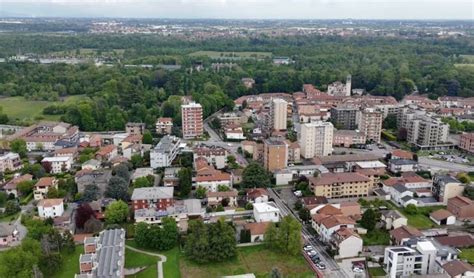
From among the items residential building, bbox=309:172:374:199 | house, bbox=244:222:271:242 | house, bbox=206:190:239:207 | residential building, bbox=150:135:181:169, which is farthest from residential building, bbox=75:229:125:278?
residential building, bbox=309:172:374:199

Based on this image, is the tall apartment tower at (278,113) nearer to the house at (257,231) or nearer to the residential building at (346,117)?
the residential building at (346,117)

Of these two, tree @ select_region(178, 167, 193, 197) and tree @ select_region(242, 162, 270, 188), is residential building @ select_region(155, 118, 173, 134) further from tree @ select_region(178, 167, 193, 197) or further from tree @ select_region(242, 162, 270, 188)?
tree @ select_region(242, 162, 270, 188)

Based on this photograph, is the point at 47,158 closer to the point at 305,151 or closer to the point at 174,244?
the point at 174,244

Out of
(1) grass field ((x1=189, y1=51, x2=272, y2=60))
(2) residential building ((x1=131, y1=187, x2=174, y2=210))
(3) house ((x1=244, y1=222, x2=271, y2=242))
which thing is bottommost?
(3) house ((x1=244, y1=222, x2=271, y2=242))

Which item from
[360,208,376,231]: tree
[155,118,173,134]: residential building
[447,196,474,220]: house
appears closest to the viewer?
[360,208,376,231]: tree

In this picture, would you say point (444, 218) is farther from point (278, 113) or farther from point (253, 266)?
point (278, 113)

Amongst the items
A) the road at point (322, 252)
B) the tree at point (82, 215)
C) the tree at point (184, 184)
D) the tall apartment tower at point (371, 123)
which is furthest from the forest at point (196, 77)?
the road at point (322, 252)

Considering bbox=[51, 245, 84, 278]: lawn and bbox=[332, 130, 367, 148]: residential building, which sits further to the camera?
bbox=[332, 130, 367, 148]: residential building
